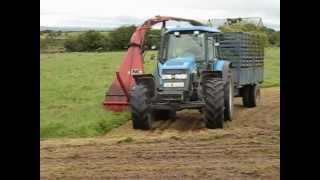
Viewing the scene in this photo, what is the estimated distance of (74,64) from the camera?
24.9 m

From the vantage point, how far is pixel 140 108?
9711mm

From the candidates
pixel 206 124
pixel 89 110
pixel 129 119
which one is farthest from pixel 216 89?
pixel 89 110

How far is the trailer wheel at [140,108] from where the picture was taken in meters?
9.71

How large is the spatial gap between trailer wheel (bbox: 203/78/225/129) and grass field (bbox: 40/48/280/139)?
4.02ft

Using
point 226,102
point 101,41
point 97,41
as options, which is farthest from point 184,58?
point 97,41

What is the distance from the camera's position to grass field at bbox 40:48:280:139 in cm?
995

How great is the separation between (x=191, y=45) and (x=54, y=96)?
5.39 metres

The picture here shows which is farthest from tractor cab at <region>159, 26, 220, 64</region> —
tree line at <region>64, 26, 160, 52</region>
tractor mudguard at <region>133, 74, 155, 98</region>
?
tree line at <region>64, 26, 160, 52</region>

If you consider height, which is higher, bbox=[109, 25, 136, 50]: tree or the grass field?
bbox=[109, 25, 136, 50]: tree

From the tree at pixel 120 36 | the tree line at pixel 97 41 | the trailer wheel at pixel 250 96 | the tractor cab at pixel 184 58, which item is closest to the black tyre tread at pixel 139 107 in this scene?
the tractor cab at pixel 184 58

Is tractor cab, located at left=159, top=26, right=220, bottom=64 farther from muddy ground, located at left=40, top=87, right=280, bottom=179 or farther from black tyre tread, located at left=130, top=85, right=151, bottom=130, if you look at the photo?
muddy ground, located at left=40, top=87, right=280, bottom=179

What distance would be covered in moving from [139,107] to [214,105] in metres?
1.26
